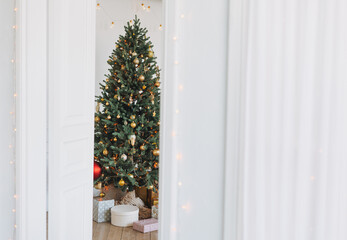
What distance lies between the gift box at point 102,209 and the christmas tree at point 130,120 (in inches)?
8.5

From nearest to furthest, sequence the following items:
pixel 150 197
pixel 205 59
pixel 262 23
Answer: pixel 262 23 → pixel 205 59 → pixel 150 197

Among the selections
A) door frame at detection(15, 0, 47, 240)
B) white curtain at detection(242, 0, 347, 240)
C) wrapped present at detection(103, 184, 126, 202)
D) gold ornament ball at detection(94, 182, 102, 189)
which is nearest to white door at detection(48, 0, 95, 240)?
door frame at detection(15, 0, 47, 240)

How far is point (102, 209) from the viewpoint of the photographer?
14.1 ft

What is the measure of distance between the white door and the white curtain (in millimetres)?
1474

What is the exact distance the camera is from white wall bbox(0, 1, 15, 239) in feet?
8.96

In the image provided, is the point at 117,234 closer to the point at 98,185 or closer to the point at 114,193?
the point at 98,185

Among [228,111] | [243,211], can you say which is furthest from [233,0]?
[243,211]

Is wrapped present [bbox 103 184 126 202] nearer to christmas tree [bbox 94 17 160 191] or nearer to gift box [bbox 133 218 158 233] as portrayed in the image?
christmas tree [bbox 94 17 160 191]

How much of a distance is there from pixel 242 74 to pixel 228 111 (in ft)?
0.49

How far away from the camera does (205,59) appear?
4.86ft

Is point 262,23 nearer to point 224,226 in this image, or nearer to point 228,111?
point 228,111

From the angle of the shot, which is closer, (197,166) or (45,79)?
(197,166)

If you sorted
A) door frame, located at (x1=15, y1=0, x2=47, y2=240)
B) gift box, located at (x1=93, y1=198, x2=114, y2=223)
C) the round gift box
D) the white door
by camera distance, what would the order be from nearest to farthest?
1. the white door
2. door frame, located at (x1=15, y1=0, x2=47, y2=240)
3. the round gift box
4. gift box, located at (x1=93, y1=198, x2=114, y2=223)

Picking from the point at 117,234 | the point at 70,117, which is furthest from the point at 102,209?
the point at 70,117
